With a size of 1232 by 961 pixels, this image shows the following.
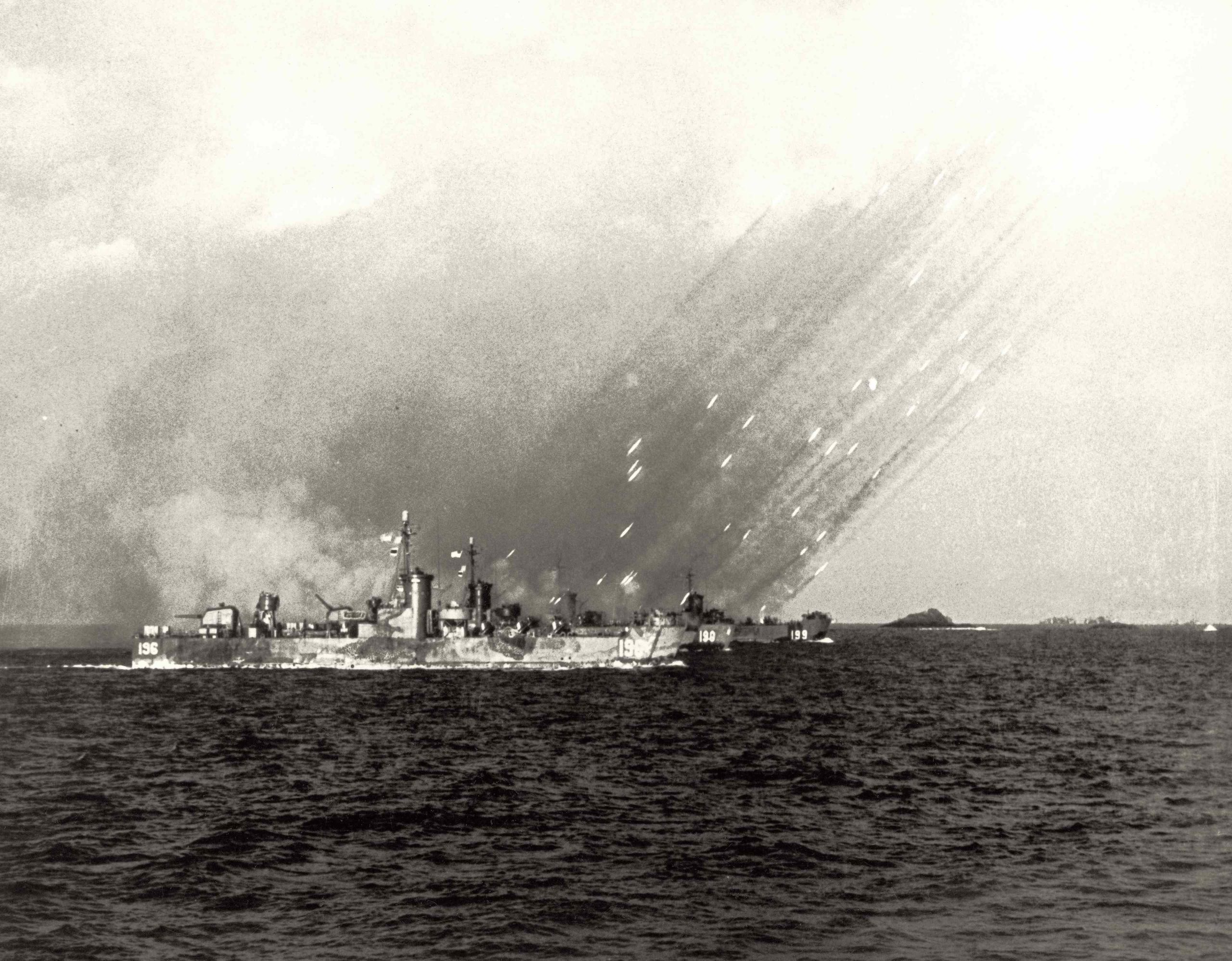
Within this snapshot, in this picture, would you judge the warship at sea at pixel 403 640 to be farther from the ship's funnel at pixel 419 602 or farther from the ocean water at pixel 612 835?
the ocean water at pixel 612 835

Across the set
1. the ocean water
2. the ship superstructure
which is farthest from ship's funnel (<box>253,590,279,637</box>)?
the ocean water

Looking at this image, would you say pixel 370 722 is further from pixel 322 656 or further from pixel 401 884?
pixel 322 656

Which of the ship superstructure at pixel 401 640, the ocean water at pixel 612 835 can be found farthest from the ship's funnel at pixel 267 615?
the ocean water at pixel 612 835

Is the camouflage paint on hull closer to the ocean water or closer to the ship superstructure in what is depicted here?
the ship superstructure

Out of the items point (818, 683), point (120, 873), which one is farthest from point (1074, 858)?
point (818, 683)

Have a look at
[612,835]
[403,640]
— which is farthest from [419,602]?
[612,835]

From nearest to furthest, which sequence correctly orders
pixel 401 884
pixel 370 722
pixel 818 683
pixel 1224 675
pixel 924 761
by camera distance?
pixel 401 884
pixel 924 761
pixel 370 722
pixel 818 683
pixel 1224 675
